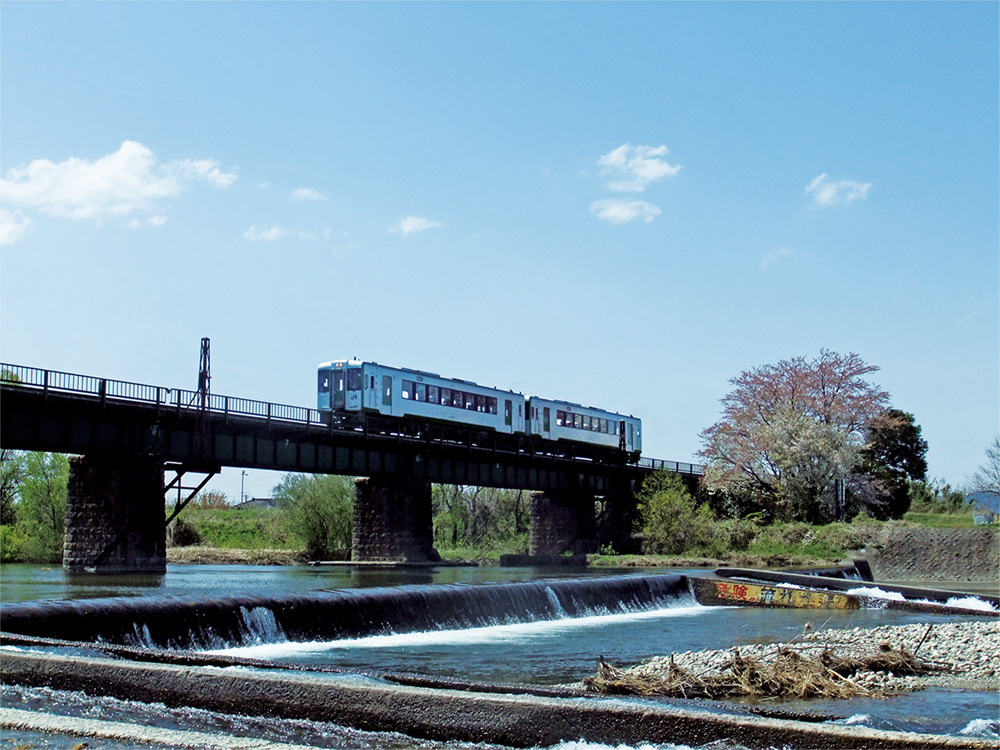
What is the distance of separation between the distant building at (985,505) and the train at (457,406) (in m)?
20.5

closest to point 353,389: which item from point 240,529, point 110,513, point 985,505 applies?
point 110,513

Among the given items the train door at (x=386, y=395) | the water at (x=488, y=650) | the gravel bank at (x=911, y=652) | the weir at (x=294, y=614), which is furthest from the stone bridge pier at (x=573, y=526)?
the gravel bank at (x=911, y=652)

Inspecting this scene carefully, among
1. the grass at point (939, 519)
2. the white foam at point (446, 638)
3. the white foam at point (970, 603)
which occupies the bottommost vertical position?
the white foam at point (446, 638)

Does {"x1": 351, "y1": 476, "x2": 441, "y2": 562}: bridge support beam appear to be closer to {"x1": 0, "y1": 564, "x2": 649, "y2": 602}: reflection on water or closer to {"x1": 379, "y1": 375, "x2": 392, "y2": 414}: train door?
{"x1": 379, "y1": 375, "x2": 392, "y2": 414}: train door

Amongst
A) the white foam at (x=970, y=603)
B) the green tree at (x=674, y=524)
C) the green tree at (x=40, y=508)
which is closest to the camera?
the white foam at (x=970, y=603)

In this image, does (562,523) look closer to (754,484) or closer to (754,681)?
(754,484)

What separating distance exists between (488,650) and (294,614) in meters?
3.62

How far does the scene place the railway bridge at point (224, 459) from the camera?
3231cm

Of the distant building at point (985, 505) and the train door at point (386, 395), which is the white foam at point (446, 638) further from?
the distant building at point (985, 505)

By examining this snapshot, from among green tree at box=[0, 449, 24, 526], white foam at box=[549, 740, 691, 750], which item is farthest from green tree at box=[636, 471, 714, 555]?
white foam at box=[549, 740, 691, 750]

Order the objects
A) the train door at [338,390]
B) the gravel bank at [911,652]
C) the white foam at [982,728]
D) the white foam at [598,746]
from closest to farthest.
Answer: the white foam at [598,746], the white foam at [982,728], the gravel bank at [911,652], the train door at [338,390]

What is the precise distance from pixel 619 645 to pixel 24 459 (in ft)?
144

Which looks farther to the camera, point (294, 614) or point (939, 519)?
point (939, 519)

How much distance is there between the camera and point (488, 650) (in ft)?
54.4
